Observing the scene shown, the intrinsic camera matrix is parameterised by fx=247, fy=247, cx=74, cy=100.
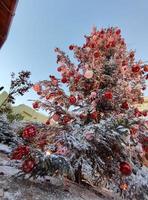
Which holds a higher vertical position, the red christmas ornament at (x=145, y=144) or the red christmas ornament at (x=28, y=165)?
the red christmas ornament at (x=145, y=144)

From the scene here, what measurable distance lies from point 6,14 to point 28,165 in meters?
2.17

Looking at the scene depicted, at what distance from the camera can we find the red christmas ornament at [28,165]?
11.8 feet

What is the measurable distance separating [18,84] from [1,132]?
1478 mm

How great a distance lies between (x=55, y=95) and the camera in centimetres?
592

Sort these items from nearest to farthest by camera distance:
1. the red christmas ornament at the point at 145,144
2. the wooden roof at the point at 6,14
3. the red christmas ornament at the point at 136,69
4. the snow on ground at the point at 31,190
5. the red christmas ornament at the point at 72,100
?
the wooden roof at the point at 6,14, the snow on ground at the point at 31,190, the red christmas ornament at the point at 145,144, the red christmas ornament at the point at 72,100, the red christmas ornament at the point at 136,69

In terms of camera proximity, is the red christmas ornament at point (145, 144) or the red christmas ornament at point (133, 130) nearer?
the red christmas ornament at point (133, 130)

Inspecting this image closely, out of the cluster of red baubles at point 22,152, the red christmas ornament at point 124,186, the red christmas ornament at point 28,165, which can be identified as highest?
the red christmas ornament at point 124,186

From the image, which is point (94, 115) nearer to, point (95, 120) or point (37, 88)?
point (95, 120)

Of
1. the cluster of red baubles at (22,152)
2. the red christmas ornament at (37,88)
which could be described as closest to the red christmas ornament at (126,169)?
the cluster of red baubles at (22,152)

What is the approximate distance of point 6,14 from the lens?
2.31m

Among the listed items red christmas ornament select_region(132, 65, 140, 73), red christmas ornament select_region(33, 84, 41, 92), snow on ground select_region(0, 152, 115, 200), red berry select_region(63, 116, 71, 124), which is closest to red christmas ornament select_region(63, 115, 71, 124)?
red berry select_region(63, 116, 71, 124)

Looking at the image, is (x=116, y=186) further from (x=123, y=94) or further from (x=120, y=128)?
(x=123, y=94)

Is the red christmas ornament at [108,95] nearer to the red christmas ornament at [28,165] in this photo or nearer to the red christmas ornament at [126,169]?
the red christmas ornament at [126,169]

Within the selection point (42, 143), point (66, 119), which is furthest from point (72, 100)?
point (42, 143)
